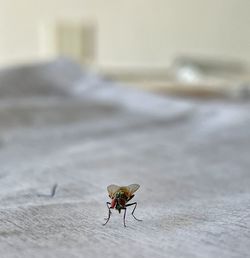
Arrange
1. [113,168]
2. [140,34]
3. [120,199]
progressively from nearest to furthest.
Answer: [120,199], [113,168], [140,34]

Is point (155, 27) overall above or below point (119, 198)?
above

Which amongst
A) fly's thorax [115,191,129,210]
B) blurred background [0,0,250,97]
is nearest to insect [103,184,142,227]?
fly's thorax [115,191,129,210]

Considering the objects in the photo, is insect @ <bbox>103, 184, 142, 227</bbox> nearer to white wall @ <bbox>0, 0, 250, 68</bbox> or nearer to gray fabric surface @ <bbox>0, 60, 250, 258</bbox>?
gray fabric surface @ <bbox>0, 60, 250, 258</bbox>

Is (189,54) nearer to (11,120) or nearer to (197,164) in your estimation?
(11,120)

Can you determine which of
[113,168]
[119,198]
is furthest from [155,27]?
[119,198]

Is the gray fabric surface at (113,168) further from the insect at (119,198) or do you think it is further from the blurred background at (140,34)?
the blurred background at (140,34)

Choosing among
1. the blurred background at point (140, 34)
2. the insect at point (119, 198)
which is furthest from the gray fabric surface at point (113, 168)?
the blurred background at point (140, 34)

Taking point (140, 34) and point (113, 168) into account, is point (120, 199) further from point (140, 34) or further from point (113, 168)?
point (140, 34)
